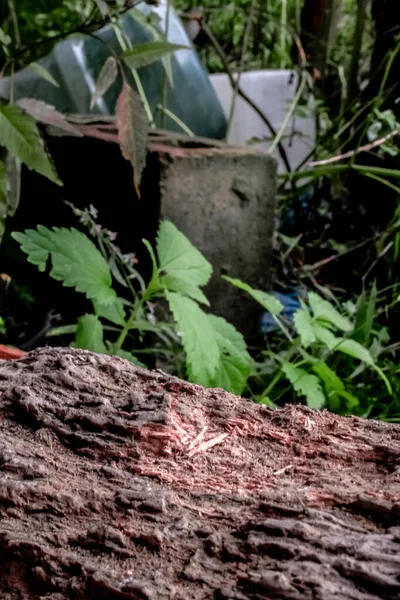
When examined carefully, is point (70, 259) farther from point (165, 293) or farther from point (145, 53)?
point (145, 53)

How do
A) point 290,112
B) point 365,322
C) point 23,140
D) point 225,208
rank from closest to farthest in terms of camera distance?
point 23,140 → point 365,322 → point 225,208 → point 290,112

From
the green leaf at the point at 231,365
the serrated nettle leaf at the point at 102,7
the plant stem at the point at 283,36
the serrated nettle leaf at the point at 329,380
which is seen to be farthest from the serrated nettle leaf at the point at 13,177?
the plant stem at the point at 283,36

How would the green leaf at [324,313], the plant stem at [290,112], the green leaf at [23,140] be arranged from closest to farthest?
1. the green leaf at [23,140]
2. the green leaf at [324,313]
3. the plant stem at [290,112]

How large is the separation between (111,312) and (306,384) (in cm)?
47

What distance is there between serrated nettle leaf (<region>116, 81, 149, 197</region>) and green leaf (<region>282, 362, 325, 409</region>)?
1.85 ft

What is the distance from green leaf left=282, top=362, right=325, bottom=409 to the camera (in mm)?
1483

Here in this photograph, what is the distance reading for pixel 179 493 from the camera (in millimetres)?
640

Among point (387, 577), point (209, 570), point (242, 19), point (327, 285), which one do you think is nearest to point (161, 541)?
point (209, 570)

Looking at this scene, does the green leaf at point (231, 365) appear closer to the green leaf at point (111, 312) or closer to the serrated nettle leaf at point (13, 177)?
the green leaf at point (111, 312)

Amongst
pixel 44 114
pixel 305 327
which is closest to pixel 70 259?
pixel 44 114

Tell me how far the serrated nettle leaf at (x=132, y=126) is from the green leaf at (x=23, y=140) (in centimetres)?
17

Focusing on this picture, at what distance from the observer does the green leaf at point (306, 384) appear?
4.87ft

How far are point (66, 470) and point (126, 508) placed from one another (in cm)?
9

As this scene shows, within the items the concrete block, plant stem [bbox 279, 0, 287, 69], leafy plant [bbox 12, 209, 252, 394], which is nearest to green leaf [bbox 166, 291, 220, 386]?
leafy plant [bbox 12, 209, 252, 394]
